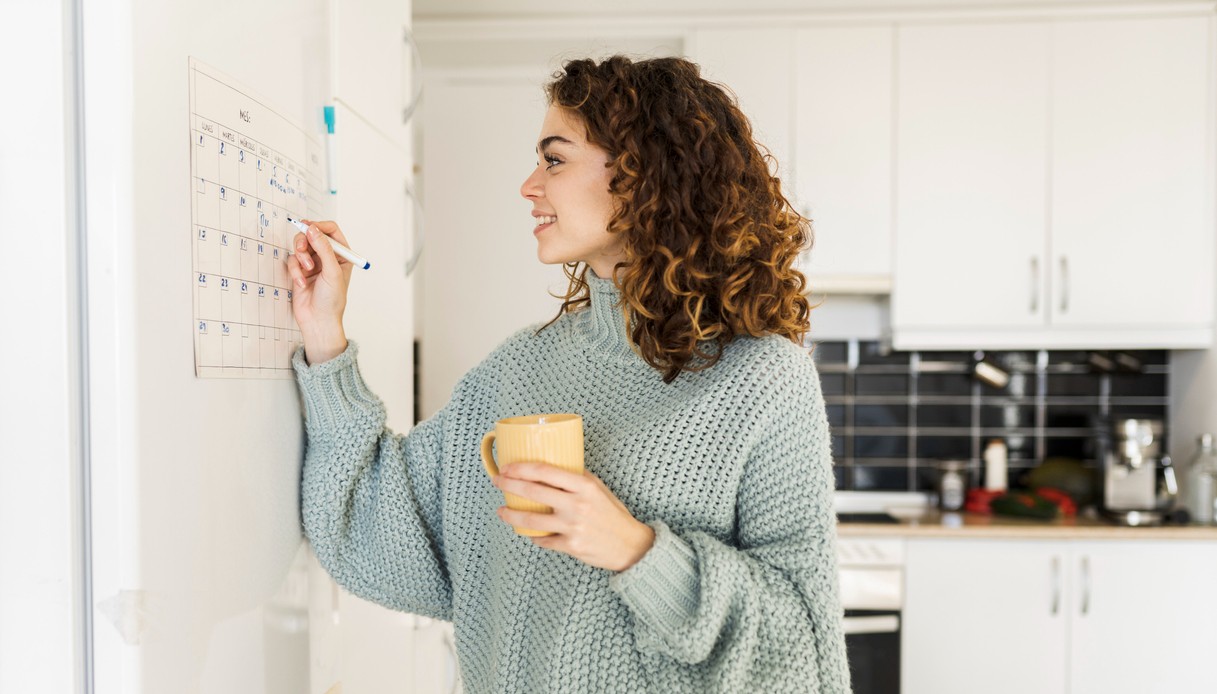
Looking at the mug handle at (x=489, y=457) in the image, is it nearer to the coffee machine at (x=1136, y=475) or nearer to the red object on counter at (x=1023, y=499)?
the red object on counter at (x=1023, y=499)

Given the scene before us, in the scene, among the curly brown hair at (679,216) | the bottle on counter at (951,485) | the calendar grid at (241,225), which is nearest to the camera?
the calendar grid at (241,225)

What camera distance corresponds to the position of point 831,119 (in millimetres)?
2809

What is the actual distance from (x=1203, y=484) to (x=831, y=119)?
1517 millimetres

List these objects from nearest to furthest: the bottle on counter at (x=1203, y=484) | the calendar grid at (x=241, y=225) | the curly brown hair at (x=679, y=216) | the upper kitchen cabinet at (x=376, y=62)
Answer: the calendar grid at (x=241, y=225)
the curly brown hair at (x=679, y=216)
the upper kitchen cabinet at (x=376, y=62)
the bottle on counter at (x=1203, y=484)

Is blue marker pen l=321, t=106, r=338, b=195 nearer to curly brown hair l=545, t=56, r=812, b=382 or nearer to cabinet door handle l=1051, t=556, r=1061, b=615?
curly brown hair l=545, t=56, r=812, b=382

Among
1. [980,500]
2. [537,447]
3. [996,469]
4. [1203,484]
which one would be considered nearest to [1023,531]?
[980,500]

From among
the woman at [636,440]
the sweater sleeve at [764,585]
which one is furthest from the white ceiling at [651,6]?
the sweater sleeve at [764,585]

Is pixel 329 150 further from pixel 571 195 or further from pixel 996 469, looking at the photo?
pixel 996 469

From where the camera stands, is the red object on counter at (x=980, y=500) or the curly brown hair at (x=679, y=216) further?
the red object on counter at (x=980, y=500)

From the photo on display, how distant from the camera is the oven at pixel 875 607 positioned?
2.61 m

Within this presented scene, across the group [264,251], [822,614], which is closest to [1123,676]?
[822,614]

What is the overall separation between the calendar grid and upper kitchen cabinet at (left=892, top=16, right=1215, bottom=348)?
2195 millimetres

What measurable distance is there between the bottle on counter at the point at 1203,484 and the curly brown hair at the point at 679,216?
2189mm

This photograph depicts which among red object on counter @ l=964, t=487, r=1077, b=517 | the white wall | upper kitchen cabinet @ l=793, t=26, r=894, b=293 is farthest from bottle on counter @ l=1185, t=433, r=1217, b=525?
the white wall
